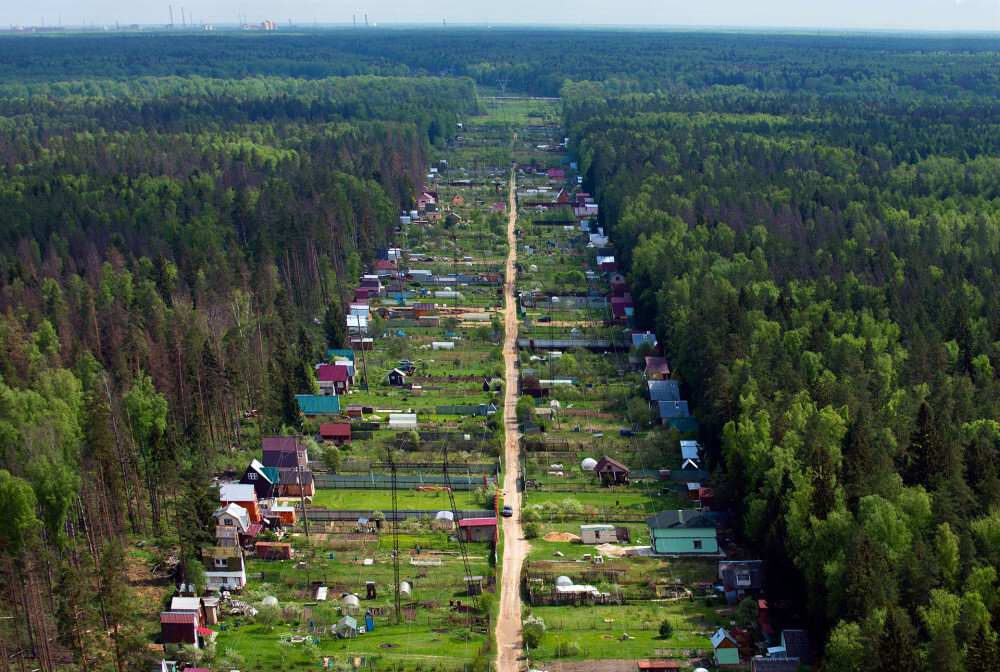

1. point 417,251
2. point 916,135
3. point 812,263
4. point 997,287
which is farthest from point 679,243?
point 916,135

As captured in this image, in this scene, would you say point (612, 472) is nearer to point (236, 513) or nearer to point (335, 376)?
point (236, 513)

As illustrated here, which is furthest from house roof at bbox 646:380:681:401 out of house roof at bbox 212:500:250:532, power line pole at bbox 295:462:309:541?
house roof at bbox 212:500:250:532

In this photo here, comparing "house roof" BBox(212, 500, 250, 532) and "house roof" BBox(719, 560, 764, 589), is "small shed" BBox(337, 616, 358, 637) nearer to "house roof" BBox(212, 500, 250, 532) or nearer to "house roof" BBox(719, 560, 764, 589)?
"house roof" BBox(212, 500, 250, 532)

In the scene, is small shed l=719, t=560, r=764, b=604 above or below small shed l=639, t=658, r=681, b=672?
above

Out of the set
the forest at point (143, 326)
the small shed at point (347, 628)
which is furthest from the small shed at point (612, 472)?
the small shed at point (347, 628)

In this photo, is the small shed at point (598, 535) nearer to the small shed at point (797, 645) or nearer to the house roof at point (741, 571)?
the house roof at point (741, 571)
